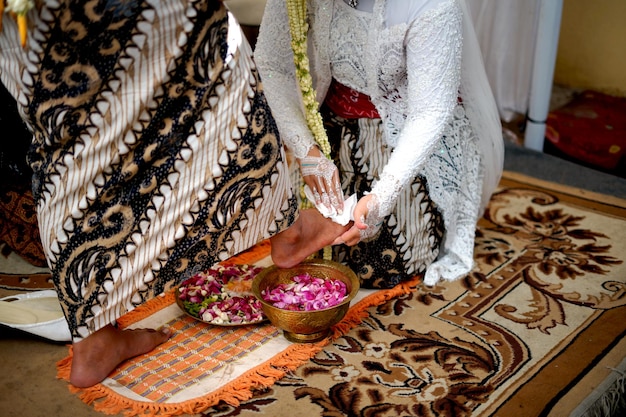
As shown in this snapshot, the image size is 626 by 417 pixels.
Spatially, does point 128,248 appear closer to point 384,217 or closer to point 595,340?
point 384,217

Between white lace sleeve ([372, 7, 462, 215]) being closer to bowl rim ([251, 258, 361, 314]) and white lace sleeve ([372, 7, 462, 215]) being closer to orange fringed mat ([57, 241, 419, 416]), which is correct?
bowl rim ([251, 258, 361, 314])

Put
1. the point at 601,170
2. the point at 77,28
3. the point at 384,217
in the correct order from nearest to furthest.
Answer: the point at 77,28, the point at 384,217, the point at 601,170

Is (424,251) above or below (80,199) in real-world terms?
below

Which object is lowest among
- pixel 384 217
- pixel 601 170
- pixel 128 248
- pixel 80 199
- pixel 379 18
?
pixel 601 170

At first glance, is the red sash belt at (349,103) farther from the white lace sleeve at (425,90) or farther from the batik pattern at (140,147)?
the batik pattern at (140,147)

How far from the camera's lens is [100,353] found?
1.64 meters

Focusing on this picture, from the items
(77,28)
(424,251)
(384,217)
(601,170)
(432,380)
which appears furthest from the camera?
(601,170)

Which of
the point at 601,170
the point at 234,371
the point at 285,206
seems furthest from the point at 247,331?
the point at 601,170

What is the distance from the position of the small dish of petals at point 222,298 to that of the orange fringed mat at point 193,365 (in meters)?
0.04

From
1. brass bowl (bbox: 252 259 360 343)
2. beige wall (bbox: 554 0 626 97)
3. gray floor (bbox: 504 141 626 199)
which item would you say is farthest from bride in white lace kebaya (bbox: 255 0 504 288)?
beige wall (bbox: 554 0 626 97)

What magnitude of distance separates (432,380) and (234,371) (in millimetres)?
464

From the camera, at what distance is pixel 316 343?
1.78 meters

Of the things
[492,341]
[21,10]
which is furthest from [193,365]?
[21,10]

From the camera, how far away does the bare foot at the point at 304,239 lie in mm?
1835
